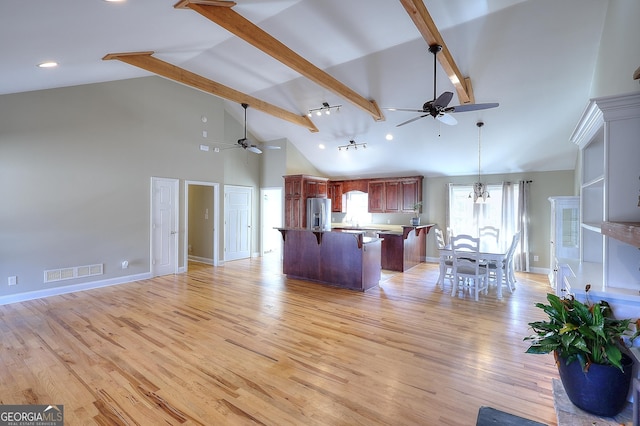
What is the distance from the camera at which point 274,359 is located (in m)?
2.84

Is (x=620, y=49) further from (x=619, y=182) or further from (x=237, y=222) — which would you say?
(x=237, y=222)

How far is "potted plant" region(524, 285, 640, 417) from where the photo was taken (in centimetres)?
140

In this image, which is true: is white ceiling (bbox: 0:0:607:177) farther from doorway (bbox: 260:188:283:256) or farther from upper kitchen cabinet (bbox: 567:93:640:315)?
doorway (bbox: 260:188:283:256)

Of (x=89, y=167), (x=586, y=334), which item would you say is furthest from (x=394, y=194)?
(x=586, y=334)

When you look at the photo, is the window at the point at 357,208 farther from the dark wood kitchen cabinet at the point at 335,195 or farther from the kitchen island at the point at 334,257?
the kitchen island at the point at 334,257

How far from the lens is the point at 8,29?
7.67 feet

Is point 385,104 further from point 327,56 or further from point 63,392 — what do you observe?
point 63,392

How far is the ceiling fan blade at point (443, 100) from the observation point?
336 cm

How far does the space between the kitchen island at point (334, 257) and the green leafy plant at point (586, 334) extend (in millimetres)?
3573

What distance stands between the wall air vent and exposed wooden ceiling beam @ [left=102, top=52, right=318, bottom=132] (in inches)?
140

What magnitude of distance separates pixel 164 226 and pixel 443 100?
5.87 metres

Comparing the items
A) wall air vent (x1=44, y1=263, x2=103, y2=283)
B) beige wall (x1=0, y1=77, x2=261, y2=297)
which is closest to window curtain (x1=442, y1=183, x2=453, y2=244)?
beige wall (x1=0, y1=77, x2=261, y2=297)

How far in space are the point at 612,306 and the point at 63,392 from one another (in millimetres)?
3768

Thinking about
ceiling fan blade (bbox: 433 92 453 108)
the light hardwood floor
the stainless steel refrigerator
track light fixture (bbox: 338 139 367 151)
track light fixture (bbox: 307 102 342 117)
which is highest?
track light fixture (bbox: 307 102 342 117)
